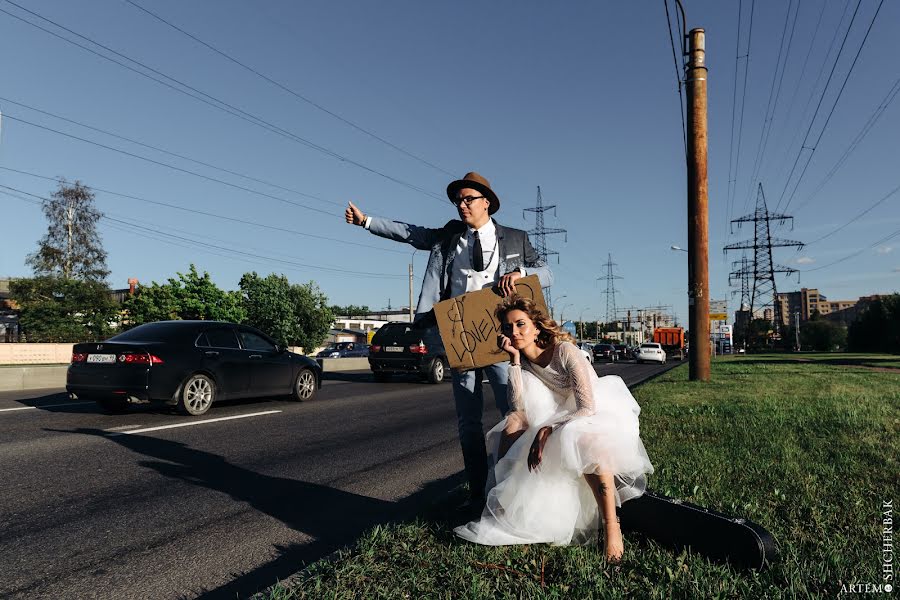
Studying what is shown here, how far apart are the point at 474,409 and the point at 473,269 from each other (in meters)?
0.85

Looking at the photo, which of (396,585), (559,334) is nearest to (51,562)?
(396,585)

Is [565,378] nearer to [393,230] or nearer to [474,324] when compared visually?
[474,324]

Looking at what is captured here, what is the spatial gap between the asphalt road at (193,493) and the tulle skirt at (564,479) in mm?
962

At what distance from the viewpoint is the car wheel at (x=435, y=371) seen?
53.7 ft

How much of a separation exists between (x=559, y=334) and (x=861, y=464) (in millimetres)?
2959

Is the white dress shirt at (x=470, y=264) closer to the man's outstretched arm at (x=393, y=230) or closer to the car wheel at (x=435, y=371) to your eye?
the man's outstretched arm at (x=393, y=230)

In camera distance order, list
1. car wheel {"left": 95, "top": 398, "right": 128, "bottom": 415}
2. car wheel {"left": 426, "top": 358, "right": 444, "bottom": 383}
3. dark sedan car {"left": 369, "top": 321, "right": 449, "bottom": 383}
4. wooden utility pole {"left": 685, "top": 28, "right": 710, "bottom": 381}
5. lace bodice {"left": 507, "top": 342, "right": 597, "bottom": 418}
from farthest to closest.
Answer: car wheel {"left": 426, "top": 358, "right": 444, "bottom": 383}
dark sedan car {"left": 369, "top": 321, "right": 449, "bottom": 383}
wooden utility pole {"left": 685, "top": 28, "right": 710, "bottom": 381}
car wheel {"left": 95, "top": 398, "right": 128, "bottom": 415}
lace bodice {"left": 507, "top": 342, "right": 597, "bottom": 418}

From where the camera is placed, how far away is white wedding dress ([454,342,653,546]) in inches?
104

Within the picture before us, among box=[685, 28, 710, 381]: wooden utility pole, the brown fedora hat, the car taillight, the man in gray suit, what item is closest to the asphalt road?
the man in gray suit

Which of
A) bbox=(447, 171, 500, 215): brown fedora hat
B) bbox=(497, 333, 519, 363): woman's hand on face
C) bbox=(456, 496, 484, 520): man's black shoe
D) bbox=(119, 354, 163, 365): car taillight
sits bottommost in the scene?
bbox=(456, 496, 484, 520): man's black shoe

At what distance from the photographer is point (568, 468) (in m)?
2.62

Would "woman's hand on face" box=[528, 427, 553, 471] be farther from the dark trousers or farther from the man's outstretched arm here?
the man's outstretched arm

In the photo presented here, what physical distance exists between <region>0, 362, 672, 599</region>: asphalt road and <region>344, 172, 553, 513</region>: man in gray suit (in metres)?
0.52

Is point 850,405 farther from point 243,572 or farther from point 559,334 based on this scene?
point 243,572
